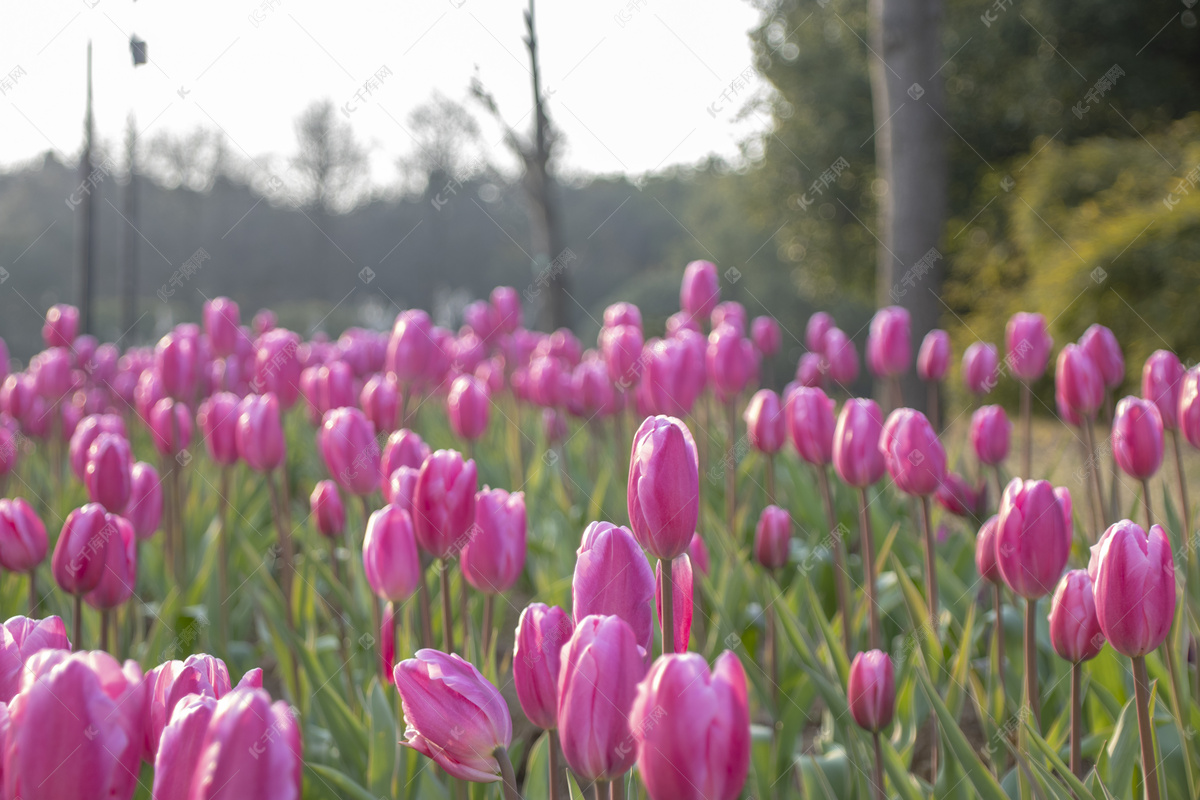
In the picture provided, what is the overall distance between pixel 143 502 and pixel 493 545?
1346mm

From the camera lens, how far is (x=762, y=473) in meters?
4.04

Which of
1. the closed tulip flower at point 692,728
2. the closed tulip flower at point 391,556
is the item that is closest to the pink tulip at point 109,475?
the closed tulip flower at point 391,556

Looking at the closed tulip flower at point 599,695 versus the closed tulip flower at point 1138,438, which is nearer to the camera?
the closed tulip flower at point 599,695

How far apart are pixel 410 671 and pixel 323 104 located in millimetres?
35320

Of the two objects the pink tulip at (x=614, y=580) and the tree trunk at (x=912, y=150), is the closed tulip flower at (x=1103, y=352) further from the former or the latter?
the tree trunk at (x=912, y=150)

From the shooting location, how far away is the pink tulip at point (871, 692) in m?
1.46

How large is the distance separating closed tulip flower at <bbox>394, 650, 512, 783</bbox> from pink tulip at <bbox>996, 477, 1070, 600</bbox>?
0.95m

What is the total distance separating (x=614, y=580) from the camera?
909mm

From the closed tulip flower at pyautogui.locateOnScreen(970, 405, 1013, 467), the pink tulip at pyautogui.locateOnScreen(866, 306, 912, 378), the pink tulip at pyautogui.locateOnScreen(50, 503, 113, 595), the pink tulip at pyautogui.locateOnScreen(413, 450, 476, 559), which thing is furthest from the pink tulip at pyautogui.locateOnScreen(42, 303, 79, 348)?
the closed tulip flower at pyautogui.locateOnScreen(970, 405, 1013, 467)

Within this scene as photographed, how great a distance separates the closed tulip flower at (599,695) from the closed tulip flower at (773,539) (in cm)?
150

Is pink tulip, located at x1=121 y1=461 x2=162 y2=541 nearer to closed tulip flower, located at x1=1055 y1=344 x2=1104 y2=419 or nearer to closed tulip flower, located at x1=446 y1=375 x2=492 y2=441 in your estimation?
closed tulip flower, located at x1=446 y1=375 x2=492 y2=441

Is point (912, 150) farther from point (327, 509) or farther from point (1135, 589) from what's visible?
point (1135, 589)

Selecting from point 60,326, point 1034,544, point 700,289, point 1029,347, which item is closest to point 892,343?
point 1029,347

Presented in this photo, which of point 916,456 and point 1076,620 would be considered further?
point 916,456
